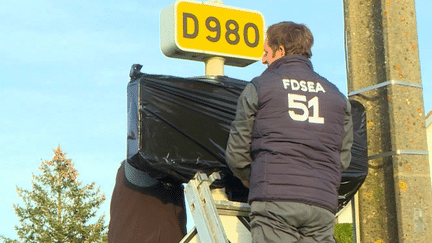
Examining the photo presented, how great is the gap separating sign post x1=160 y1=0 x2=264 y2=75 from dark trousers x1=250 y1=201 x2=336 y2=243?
3.10 meters

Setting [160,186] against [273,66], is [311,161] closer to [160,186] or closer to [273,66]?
[273,66]

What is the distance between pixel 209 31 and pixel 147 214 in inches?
75.5

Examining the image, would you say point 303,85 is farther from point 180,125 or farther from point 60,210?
point 60,210

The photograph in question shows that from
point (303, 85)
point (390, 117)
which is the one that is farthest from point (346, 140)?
point (390, 117)

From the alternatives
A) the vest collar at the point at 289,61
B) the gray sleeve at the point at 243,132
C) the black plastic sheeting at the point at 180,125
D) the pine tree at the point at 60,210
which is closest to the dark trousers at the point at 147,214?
the black plastic sheeting at the point at 180,125

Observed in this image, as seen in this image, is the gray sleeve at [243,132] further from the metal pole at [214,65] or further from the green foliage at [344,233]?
the green foliage at [344,233]

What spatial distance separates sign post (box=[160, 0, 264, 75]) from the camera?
617 centimetres

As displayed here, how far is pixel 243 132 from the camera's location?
344cm

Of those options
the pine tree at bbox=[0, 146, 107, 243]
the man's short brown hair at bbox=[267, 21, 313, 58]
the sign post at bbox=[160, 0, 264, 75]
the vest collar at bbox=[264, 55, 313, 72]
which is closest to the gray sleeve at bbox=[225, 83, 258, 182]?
the vest collar at bbox=[264, 55, 313, 72]

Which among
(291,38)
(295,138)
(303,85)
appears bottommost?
(295,138)

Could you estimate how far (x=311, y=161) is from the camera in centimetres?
336

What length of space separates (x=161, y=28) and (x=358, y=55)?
1910mm

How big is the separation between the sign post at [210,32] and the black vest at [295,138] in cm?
274

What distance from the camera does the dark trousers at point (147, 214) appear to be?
5.16 meters
